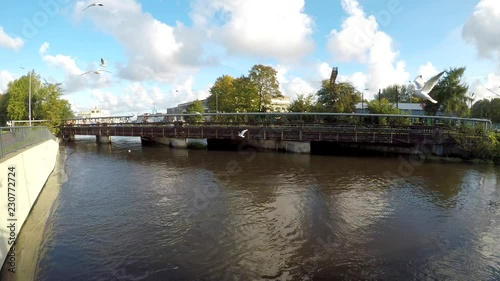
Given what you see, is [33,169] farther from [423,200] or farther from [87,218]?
[423,200]

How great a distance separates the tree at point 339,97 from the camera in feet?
209

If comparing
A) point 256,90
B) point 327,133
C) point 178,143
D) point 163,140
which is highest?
point 256,90

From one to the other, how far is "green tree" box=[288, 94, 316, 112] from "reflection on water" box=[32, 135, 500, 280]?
4137 centimetres

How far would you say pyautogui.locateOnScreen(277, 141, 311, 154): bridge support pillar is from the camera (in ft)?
128

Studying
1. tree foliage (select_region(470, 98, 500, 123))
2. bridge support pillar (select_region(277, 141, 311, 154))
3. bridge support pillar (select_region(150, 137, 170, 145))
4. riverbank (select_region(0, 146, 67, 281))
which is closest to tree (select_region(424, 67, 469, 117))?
tree foliage (select_region(470, 98, 500, 123))

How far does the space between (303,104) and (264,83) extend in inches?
397

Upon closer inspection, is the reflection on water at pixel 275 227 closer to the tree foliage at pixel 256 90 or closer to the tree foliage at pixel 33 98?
the tree foliage at pixel 256 90

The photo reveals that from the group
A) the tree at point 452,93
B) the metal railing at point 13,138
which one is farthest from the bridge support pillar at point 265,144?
the tree at point 452,93

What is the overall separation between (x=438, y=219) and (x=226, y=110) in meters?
62.5

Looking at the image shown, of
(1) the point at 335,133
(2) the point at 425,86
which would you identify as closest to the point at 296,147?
(1) the point at 335,133

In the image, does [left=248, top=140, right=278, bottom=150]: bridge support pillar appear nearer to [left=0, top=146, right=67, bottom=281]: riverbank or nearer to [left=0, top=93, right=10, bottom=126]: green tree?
[left=0, top=146, right=67, bottom=281]: riverbank

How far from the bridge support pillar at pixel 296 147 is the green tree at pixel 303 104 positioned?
84.0ft

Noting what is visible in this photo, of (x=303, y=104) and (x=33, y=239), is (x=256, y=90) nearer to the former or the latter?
(x=303, y=104)

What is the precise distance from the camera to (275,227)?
42.7 feet
